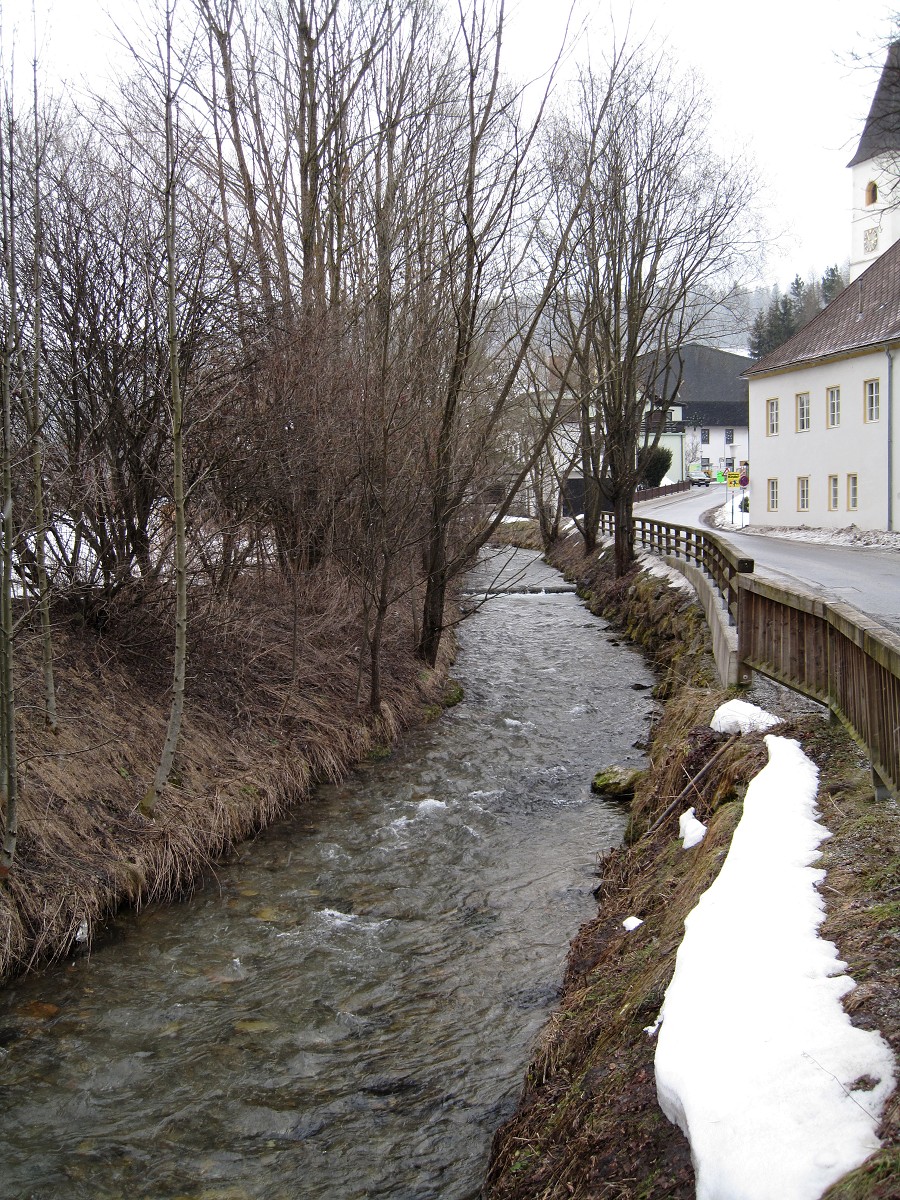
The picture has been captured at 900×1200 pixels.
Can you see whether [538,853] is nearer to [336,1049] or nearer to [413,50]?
[336,1049]

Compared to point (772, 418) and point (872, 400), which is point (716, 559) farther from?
point (772, 418)

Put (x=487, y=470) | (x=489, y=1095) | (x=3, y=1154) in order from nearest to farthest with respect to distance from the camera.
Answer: (x=3, y=1154), (x=489, y=1095), (x=487, y=470)

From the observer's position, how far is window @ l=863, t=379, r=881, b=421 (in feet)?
101

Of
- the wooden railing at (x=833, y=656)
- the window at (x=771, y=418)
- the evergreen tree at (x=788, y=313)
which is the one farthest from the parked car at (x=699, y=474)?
the wooden railing at (x=833, y=656)

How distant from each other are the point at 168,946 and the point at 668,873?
363cm

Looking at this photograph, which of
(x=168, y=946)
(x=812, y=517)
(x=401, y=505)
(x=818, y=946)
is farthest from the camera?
(x=812, y=517)

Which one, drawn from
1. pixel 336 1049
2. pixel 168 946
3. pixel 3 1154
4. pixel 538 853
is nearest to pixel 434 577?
pixel 538 853

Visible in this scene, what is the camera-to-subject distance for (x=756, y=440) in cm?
3900

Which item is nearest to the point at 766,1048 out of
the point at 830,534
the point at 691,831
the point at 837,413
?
the point at 691,831

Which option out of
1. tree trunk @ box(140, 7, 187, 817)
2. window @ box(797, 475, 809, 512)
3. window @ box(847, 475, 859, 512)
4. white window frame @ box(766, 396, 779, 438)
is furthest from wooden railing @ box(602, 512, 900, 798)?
white window frame @ box(766, 396, 779, 438)

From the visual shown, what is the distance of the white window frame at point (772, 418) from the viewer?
123 feet

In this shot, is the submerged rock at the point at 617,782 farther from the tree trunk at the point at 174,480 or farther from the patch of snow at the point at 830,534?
the patch of snow at the point at 830,534

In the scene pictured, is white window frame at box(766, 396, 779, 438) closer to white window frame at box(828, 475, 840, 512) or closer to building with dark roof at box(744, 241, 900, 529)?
building with dark roof at box(744, 241, 900, 529)

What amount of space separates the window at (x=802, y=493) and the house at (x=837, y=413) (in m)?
0.04
